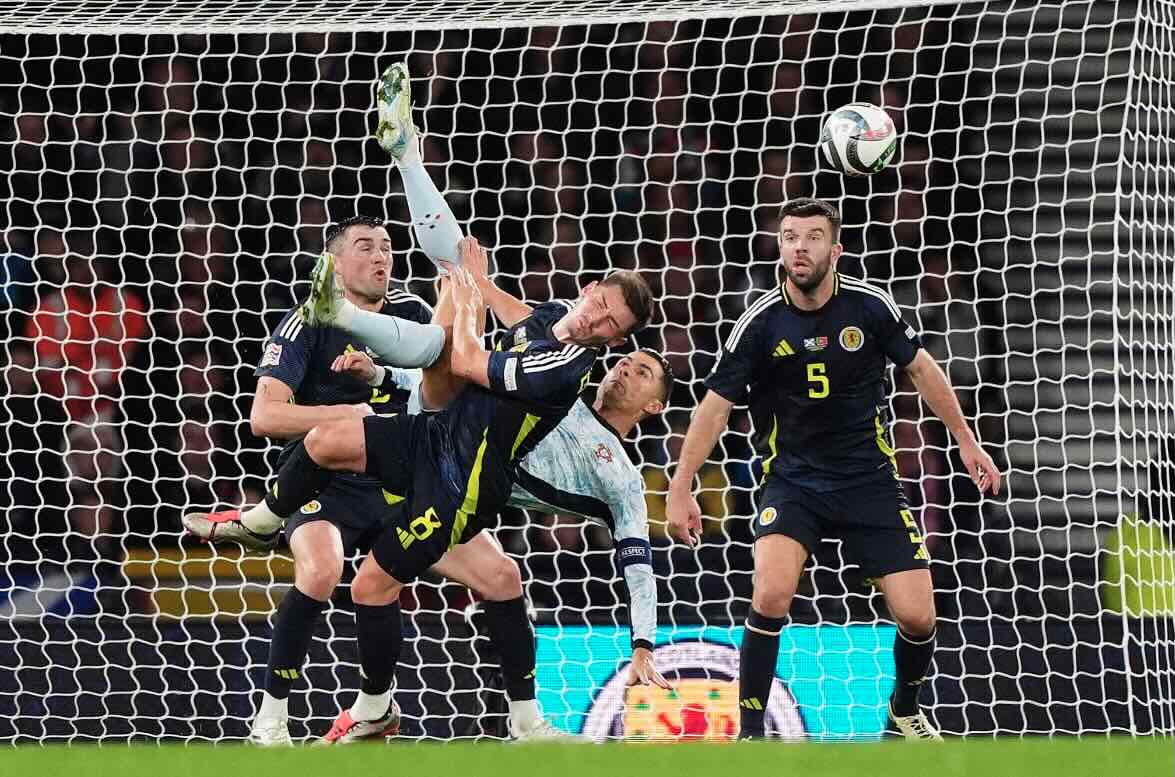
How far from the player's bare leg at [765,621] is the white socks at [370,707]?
1.20 metres

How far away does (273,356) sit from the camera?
5.47 m

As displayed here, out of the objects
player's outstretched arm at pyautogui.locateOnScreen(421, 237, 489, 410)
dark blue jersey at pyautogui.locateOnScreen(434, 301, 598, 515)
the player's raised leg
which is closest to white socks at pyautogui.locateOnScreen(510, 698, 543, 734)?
dark blue jersey at pyautogui.locateOnScreen(434, 301, 598, 515)

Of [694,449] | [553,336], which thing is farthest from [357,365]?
[694,449]

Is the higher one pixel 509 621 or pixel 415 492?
pixel 415 492

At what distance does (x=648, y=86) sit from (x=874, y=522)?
4.22 m

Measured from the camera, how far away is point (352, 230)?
5.62 m

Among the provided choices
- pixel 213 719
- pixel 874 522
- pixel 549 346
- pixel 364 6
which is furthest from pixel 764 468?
pixel 364 6

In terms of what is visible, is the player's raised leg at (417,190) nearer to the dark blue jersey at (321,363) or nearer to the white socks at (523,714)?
the dark blue jersey at (321,363)

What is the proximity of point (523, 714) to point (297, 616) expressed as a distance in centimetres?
83

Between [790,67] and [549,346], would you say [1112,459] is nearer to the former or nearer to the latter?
[790,67]

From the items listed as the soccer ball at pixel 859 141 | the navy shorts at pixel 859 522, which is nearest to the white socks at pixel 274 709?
the navy shorts at pixel 859 522

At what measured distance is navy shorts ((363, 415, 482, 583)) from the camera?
196 inches

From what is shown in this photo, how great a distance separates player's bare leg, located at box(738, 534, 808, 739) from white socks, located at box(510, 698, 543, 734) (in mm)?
730

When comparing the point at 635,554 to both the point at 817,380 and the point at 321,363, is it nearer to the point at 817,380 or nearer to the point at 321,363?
the point at 817,380
